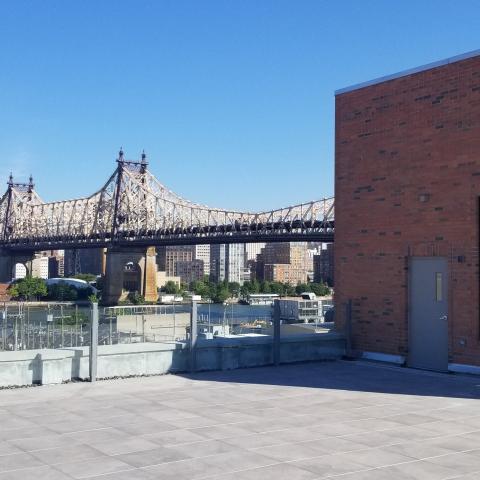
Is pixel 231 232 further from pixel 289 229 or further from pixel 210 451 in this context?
pixel 210 451

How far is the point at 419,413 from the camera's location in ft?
31.9

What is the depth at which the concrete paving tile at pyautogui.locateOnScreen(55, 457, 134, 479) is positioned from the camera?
Answer: 6703 mm

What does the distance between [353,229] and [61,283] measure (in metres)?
114

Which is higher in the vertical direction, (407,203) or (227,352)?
(407,203)

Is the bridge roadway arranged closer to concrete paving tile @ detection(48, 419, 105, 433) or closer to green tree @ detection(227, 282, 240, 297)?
green tree @ detection(227, 282, 240, 297)

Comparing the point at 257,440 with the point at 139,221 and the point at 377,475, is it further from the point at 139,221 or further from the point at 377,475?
the point at 139,221

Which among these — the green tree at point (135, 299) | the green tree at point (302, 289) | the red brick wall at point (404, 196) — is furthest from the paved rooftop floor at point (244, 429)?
the green tree at point (302, 289)

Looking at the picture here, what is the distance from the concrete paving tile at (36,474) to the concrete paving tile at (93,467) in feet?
0.28

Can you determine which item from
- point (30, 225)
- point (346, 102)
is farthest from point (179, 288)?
point (346, 102)

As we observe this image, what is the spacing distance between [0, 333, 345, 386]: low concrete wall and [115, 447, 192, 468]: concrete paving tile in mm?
4713

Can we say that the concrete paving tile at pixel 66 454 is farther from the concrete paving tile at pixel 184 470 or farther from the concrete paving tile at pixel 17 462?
the concrete paving tile at pixel 184 470

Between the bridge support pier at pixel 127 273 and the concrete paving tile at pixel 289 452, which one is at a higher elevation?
the bridge support pier at pixel 127 273

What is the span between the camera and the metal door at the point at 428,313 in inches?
551

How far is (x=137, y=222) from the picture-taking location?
107562 millimetres
